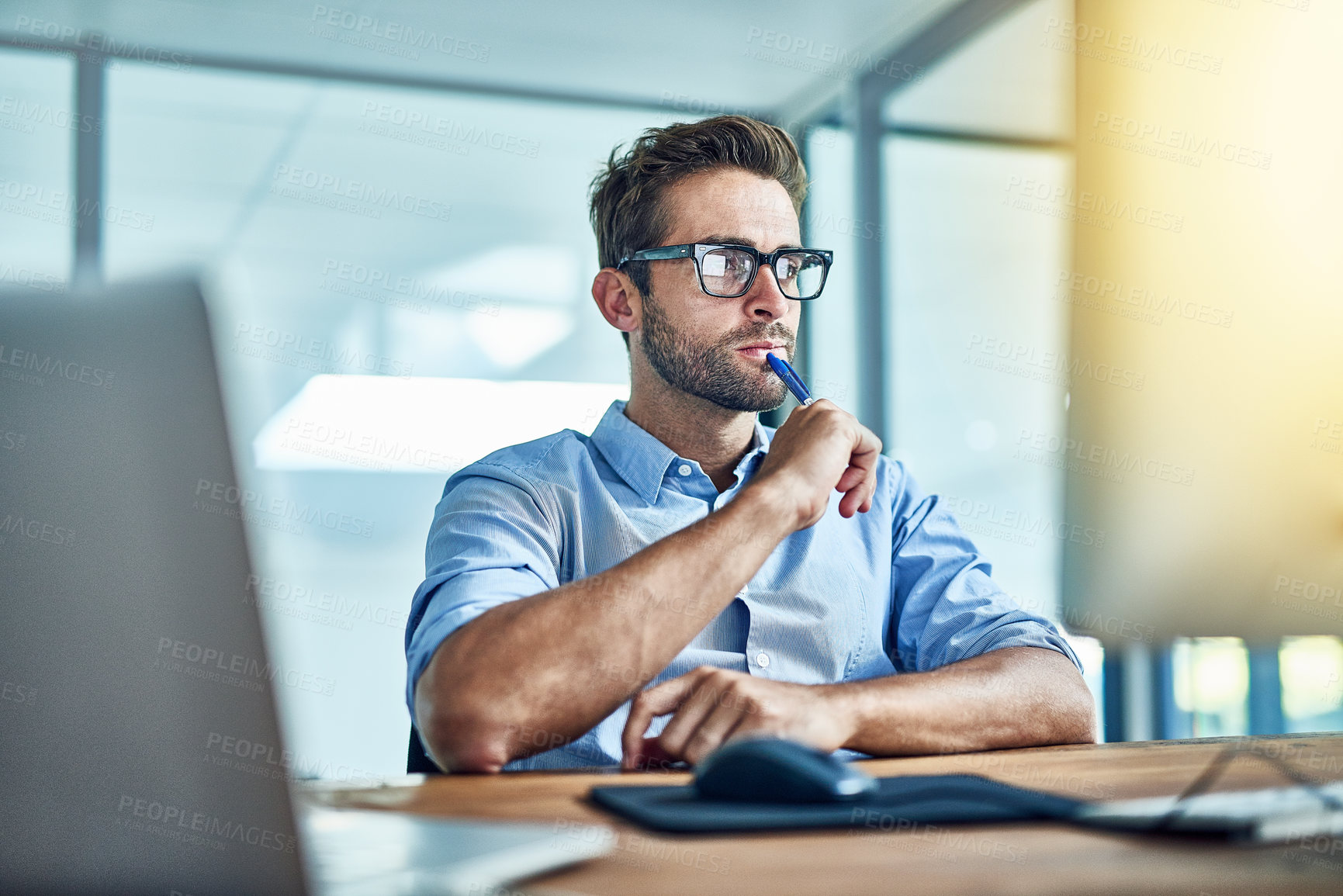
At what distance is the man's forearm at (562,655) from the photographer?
1012mm

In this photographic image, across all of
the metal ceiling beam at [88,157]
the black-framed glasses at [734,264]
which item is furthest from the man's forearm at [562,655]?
the metal ceiling beam at [88,157]

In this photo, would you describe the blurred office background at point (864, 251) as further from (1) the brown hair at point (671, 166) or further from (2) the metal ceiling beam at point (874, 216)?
(1) the brown hair at point (671, 166)

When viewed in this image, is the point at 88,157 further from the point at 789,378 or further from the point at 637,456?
the point at 789,378

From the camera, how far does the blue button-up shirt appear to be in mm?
1284

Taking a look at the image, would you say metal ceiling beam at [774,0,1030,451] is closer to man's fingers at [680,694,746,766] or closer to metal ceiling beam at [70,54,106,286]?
metal ceiling beam at [70,54,106,286]

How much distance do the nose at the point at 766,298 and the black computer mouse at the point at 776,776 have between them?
1.02m

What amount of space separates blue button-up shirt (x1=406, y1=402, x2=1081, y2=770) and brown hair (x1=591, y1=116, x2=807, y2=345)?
347 millimetres

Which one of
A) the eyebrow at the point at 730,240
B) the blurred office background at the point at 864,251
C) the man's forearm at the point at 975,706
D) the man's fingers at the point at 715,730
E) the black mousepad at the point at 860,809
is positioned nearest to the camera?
the black mousepad at the point at 860,809

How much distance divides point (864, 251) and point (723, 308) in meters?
2.61

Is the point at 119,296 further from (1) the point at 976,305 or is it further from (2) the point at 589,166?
(2) the point at 589,166

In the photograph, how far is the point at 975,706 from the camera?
1.11 m

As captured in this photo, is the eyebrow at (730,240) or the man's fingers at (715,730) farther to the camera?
the eyebrow at (730,240)

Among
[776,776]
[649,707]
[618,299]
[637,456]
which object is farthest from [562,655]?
[618,299]

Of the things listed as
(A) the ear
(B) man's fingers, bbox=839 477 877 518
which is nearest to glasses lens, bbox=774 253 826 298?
(A) the ear
